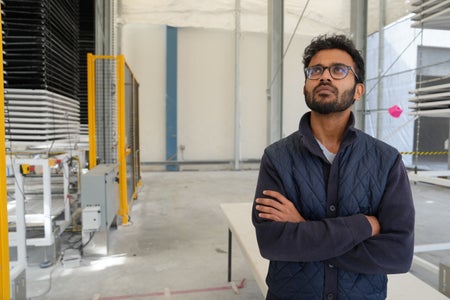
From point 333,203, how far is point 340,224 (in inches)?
3.8

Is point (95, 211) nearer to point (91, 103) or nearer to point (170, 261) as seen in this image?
point (170, 261)

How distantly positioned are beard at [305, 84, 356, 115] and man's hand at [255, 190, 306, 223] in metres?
0.36

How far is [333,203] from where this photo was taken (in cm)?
116

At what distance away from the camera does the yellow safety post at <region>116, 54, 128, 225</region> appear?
414cm

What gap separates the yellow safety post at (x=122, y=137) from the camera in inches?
163

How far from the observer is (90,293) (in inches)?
107

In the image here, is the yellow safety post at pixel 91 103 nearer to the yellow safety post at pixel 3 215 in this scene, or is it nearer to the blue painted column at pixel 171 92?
the yellow safety post at pixel 3 215

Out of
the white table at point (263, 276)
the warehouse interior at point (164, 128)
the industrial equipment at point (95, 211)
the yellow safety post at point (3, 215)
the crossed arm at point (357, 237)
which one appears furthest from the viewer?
the industrial equipment at point (95, 211)

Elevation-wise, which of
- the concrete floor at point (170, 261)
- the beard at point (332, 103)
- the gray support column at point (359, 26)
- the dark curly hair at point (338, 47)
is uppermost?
the gray support column at point (359, 26)

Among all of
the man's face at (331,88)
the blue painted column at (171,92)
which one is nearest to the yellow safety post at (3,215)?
the man's face at (331,88)

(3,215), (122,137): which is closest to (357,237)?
(3,215)

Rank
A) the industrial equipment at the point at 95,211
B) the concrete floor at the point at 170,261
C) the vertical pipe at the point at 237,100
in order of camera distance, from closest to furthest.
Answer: the concrete floor at the point at 170,261
the industrial equipment at the point at 95,211
the vertical pipe at the point at 237,100

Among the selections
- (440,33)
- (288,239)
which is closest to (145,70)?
(440,33)

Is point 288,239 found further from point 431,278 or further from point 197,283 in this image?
point 431,278
